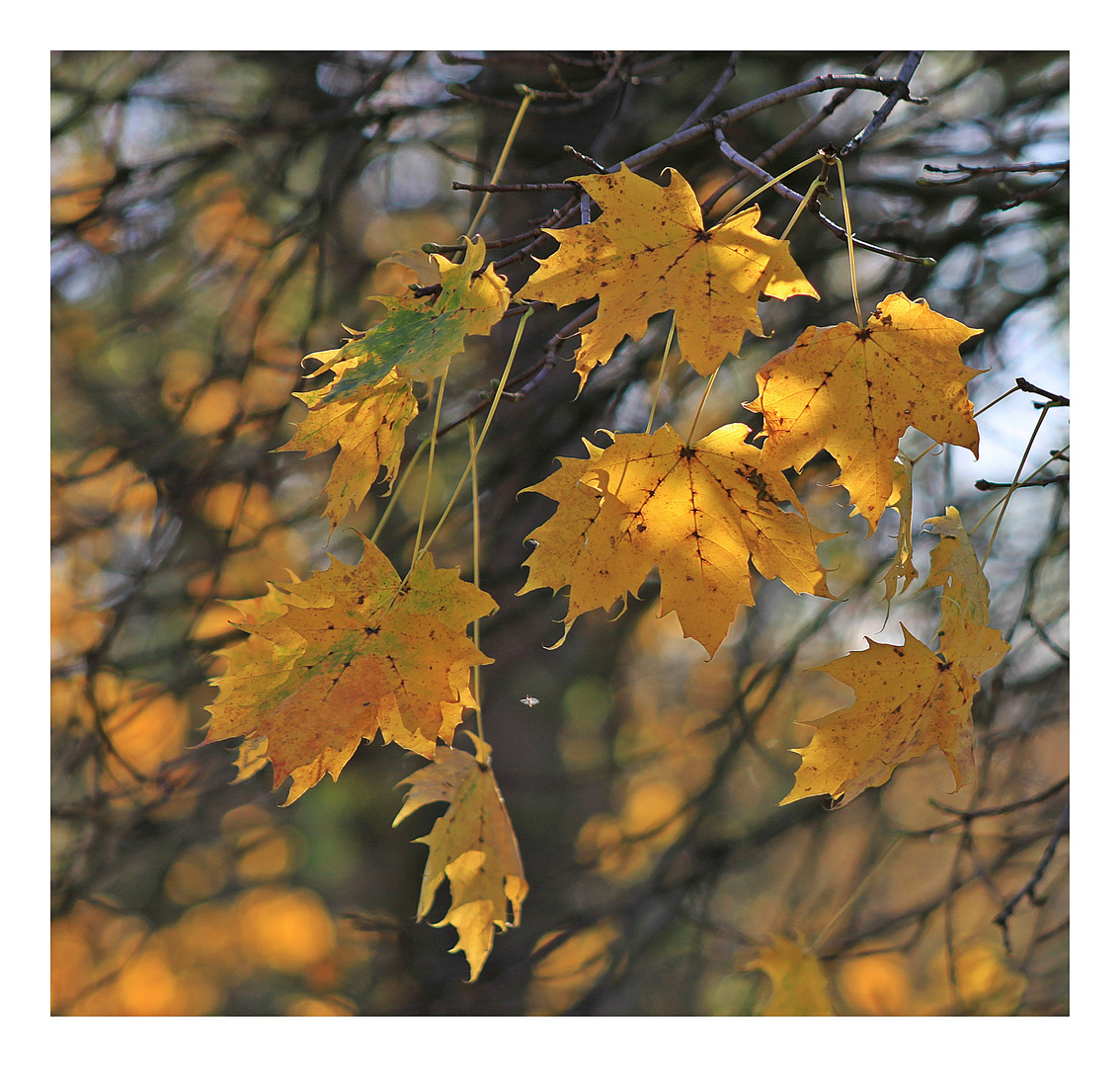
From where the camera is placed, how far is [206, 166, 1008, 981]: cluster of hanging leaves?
51 cm

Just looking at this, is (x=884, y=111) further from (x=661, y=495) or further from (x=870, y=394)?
(x=661, y=495)

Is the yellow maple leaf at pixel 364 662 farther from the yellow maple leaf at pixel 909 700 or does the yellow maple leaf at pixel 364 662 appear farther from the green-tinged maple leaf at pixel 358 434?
the yellow maple leaf at pixel 909 700

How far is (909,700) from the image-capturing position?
25.2 inches

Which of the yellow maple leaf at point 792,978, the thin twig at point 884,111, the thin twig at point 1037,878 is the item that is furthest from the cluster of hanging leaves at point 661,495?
the yellow maple leaf at point 792,978

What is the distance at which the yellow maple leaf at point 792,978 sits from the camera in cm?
115

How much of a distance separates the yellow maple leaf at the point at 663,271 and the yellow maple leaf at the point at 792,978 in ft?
3.61

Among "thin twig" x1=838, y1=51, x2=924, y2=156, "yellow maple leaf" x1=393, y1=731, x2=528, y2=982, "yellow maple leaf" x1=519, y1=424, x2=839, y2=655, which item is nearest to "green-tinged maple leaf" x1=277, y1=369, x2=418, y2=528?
"yellow maple leaf" x1=519, y1=424, x2=839, y2=655

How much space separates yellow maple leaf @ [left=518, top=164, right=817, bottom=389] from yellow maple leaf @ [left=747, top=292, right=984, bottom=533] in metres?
0.06

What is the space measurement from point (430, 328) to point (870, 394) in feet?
1.08

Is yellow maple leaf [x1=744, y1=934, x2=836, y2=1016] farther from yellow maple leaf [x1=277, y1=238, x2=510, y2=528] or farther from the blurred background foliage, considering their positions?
yellow maple leaf [x1=277, y1=238, x2=510, y2=528]
